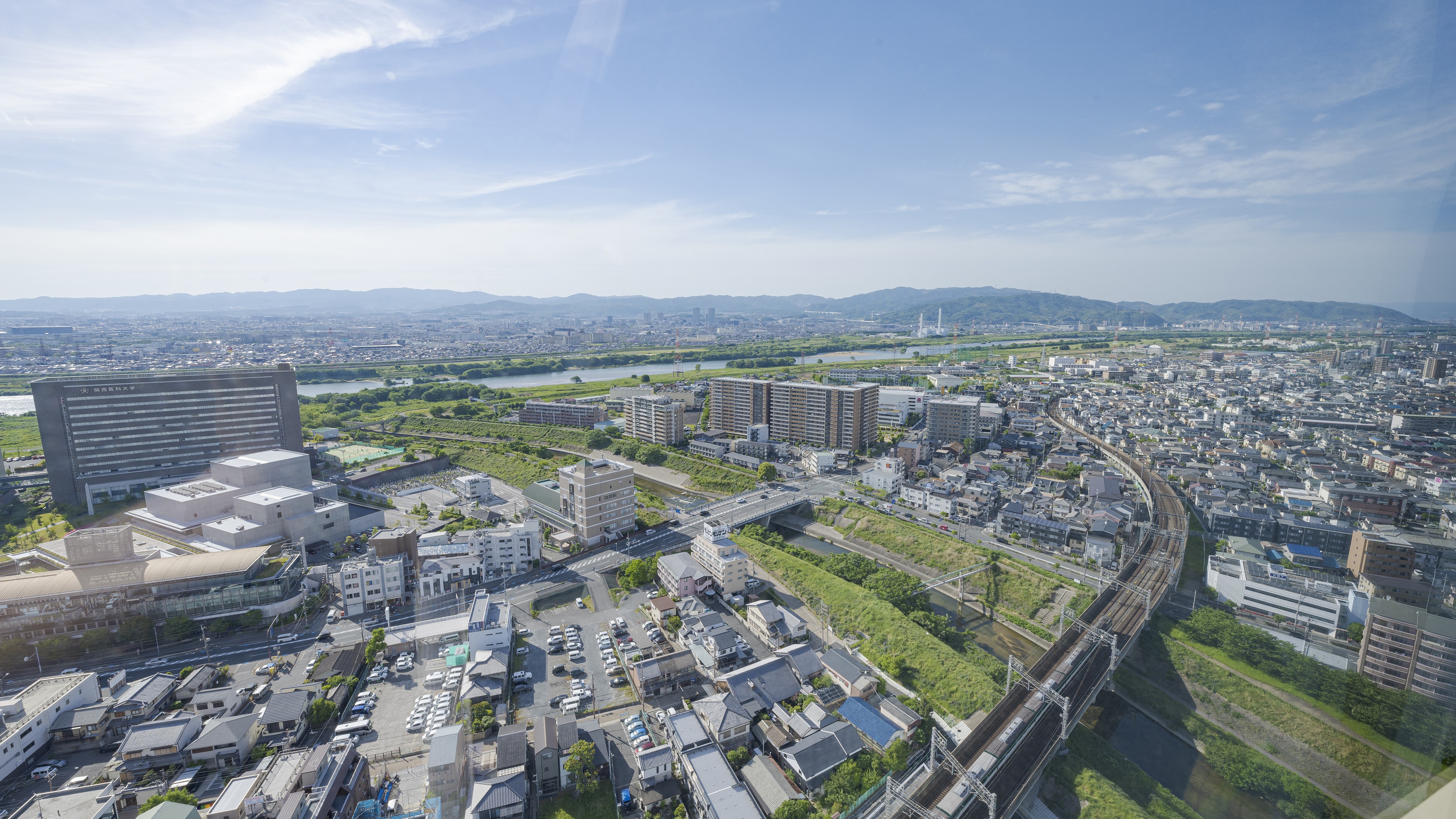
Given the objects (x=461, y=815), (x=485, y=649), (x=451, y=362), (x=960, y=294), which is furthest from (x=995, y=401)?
(x=960, y=294)

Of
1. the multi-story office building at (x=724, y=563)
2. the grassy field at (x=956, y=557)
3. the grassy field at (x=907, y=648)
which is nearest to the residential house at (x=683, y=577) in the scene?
the multi-story office building at (x=724, y=563)

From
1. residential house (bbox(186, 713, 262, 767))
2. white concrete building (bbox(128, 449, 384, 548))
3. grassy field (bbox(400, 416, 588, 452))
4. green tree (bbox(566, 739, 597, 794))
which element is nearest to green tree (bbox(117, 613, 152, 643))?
white concrete building (bbox(128, 449, 384, 548))

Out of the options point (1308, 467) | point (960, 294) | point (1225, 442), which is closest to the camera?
point (1308, 467)

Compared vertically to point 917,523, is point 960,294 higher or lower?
higher

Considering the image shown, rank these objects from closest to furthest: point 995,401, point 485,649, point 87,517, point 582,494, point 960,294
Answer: point 485,649, point 582,494, point 87,517, point 995,401, point 960,294

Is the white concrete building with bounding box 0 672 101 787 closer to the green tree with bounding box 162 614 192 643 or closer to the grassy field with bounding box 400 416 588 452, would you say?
the green tree with bounding box 162 614 192 643

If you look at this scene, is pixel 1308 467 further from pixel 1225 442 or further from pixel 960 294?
pixel 960 294

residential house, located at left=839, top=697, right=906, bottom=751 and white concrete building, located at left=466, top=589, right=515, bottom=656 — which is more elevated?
white concrete building, located at left=466, top=589, right=515, bottom=656
